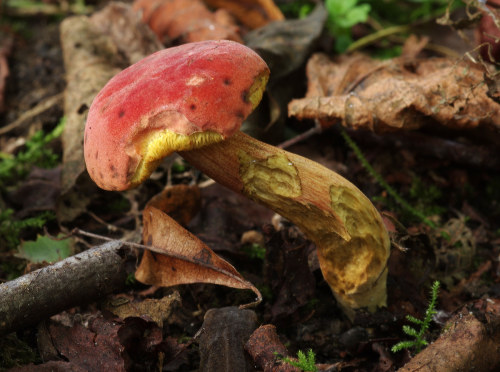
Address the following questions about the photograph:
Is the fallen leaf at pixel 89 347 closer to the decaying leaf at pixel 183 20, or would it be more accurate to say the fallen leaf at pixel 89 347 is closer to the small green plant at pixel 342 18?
the decaying leaf at pixel 183 20

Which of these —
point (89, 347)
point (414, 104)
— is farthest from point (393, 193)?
point (89, 347)

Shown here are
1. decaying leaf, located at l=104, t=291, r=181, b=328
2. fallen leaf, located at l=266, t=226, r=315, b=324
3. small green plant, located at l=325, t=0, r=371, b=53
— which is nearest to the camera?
decaying leaf, located at l=104, t=291, r=181, b=328

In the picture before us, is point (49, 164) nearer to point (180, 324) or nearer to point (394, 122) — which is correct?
point (180, 324)

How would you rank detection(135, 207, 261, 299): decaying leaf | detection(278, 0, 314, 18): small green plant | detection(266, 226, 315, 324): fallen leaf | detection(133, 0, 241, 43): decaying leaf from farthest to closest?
1. detection(278, 0, 314, 18): small green plant
2. detection(133, 0, 241, 43): decaying leaf
3. detection(266, 226, 315, 324): fallen leaf
4. detection(135, 207, 261, 299): decaying leaf

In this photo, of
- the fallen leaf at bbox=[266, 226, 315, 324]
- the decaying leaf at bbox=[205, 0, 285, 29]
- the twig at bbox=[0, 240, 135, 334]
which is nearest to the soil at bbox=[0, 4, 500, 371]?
the fallen leaf at bbox=[266, 226, 315, 324]

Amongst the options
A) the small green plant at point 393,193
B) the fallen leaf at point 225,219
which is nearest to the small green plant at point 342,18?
the small green plant at point 393,193

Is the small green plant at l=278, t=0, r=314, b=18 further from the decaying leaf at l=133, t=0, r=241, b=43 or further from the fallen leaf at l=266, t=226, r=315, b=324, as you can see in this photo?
the fallen leaf at l=266, t=226, r=315, b=324

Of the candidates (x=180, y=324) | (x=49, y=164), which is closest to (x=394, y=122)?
(x=180, y=324)

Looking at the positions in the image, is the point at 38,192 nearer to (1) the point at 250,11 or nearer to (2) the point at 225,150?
(2) the point at 225,150
